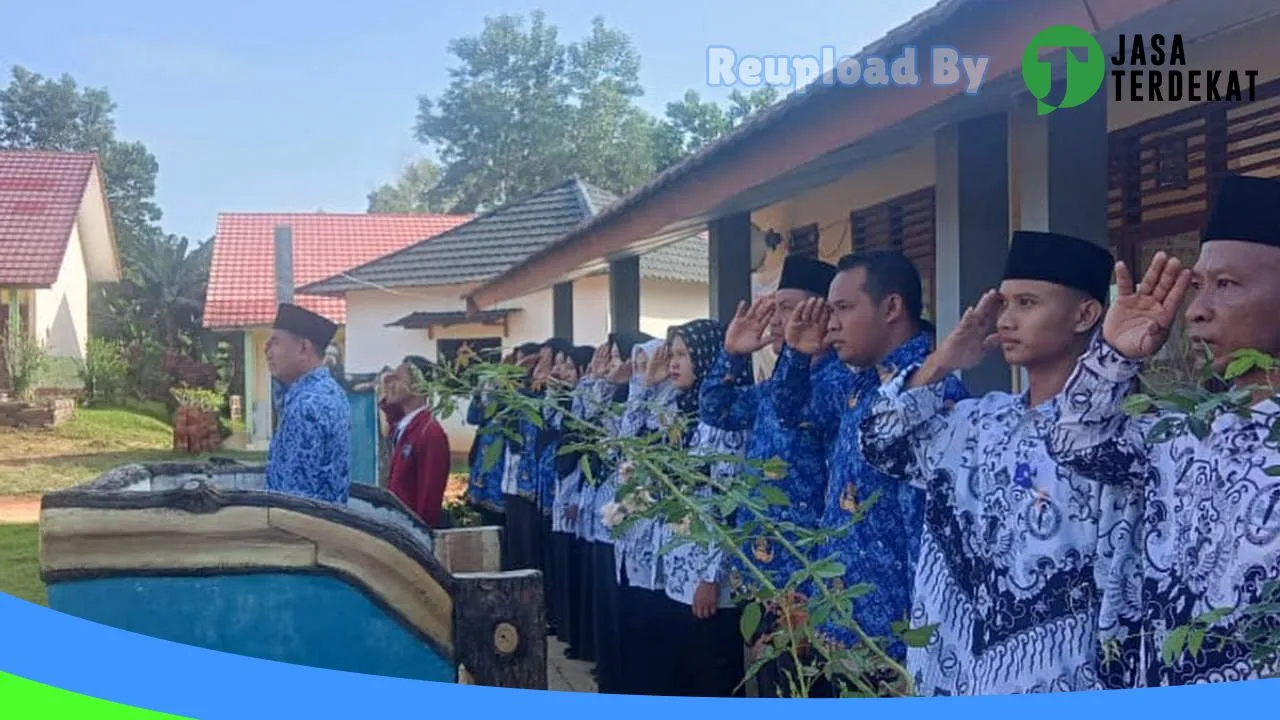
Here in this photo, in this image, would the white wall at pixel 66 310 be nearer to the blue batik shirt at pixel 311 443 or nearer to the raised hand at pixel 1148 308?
the blue batik shirt at pixel 311 443

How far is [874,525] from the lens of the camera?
7.38ft

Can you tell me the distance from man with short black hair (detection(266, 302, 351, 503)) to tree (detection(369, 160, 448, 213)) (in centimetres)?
53

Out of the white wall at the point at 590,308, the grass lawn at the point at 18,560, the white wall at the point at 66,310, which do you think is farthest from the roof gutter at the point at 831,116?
the grass lawn at the point at 18,560

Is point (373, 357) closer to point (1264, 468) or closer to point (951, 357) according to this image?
point (951, 357)

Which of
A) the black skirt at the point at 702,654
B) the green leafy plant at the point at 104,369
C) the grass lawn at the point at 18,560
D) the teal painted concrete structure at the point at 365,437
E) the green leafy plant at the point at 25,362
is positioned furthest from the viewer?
the teal painted concrete structure at the point at 365,437

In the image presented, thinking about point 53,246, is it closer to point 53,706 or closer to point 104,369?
point 104,369

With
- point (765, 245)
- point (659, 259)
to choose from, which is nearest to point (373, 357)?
point (659, 259)

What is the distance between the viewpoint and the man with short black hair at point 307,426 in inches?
123

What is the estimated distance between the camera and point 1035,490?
1747 mm

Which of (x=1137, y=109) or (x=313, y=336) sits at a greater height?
(x=1137, y=109)

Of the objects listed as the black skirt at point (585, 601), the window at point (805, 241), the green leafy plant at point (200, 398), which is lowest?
the black skirt at point (585, 601)

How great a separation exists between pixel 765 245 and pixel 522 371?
3884 millimetres

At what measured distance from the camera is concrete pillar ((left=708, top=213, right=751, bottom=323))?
466 cm

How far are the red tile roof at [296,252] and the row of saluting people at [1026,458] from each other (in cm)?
156
